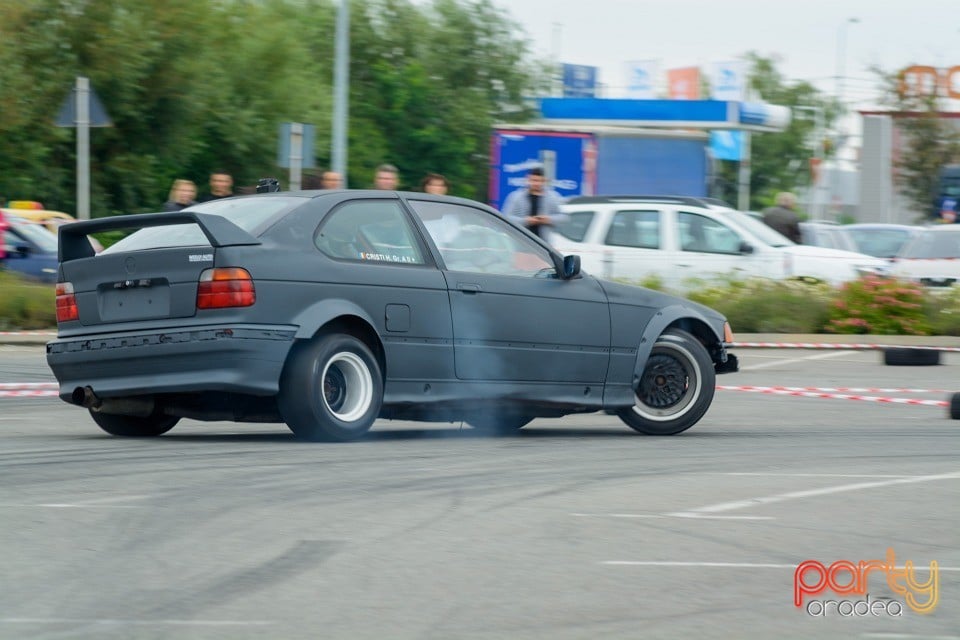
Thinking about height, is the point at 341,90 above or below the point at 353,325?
above

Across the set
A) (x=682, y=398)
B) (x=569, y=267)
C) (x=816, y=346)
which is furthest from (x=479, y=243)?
(x=816, y=346)

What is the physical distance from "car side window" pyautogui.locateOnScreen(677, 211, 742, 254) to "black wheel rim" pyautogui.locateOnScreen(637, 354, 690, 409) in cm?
1115

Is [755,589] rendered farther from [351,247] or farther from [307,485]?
[351,247]

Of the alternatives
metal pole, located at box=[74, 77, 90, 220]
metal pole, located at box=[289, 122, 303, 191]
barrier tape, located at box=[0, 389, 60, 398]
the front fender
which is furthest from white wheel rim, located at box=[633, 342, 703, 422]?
metal pole, located at box=[74, 77, 90, 220]

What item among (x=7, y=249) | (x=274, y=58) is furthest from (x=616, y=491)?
(x=274, y=58)

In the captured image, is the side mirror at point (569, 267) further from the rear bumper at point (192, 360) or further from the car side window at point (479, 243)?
the rear bumper at point (192, 360)

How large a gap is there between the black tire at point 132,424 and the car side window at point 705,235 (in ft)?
41.2

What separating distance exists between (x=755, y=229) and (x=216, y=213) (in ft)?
43.9

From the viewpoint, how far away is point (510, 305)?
980 centimetres

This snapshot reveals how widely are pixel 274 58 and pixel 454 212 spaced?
110 ft

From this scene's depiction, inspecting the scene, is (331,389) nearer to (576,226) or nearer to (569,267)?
(569,267)

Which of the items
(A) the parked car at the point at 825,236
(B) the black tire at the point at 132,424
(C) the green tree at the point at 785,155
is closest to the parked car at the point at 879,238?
(A) the parked car at the point at 825,236

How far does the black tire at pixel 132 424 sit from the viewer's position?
9641mm

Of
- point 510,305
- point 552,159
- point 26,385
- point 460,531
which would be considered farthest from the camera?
point 552,159
